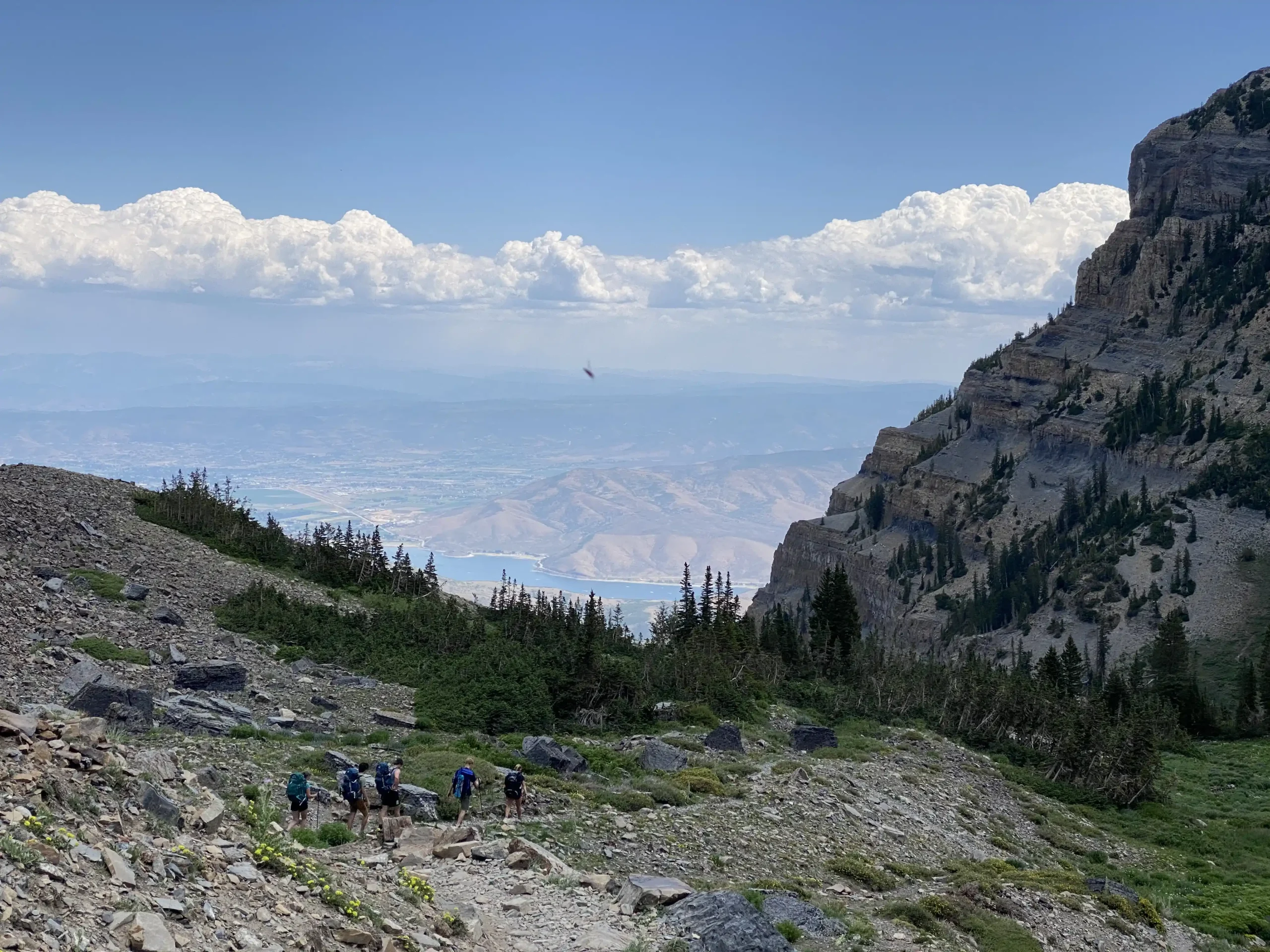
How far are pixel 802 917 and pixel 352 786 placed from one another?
36.1 ft

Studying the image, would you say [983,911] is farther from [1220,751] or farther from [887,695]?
[1220,751]

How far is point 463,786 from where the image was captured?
27.5 metres

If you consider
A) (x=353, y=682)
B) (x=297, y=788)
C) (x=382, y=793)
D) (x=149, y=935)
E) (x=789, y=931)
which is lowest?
(x=353, y=682)

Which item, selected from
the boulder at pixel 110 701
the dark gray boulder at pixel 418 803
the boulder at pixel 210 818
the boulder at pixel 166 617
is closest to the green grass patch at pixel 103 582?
the boulder at pixel 166 617

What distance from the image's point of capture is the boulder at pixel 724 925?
72.1 ft

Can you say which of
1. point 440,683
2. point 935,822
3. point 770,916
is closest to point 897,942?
point 770,916

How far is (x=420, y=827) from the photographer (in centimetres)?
2680

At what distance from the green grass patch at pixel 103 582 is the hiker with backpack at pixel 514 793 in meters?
29.6

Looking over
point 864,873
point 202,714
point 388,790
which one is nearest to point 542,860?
point 388,790

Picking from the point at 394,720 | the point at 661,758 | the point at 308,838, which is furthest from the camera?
the point at 394,720

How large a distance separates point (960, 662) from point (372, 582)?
100.0 m

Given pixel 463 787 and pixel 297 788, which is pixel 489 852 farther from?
pixel 297 788

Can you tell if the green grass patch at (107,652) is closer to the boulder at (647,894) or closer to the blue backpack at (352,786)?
the blue backpack at (352,786)

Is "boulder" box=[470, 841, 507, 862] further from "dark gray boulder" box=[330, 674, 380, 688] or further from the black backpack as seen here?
"dark gray boulder" box=[330, 674, 380, 688]
